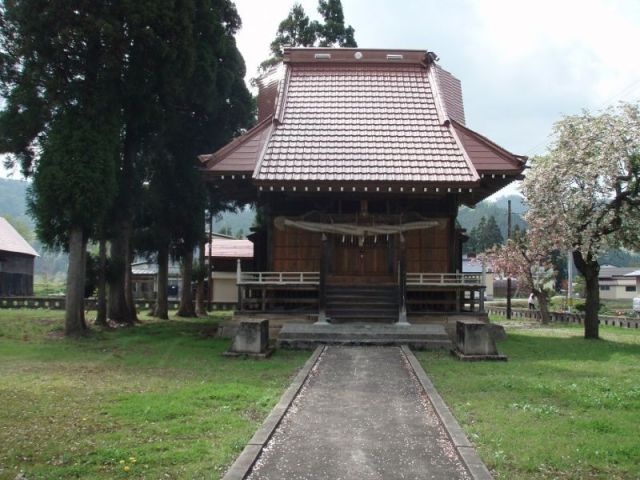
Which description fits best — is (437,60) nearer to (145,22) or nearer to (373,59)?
(373,59)

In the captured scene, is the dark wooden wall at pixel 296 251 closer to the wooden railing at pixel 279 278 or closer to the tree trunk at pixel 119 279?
the wooden railing at pixel 279 278

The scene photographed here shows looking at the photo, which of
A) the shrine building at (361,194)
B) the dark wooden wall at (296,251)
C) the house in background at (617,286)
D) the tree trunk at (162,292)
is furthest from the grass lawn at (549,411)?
the house in background at (617,286)

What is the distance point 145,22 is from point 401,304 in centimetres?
1113

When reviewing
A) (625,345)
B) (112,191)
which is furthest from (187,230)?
(625,345)

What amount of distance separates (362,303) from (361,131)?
5.66 m

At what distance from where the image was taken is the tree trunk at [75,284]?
1794 centimetres

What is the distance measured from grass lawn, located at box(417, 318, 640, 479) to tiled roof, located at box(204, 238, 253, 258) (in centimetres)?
3002

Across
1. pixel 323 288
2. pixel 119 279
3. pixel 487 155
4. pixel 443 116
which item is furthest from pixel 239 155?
pixel 487 155

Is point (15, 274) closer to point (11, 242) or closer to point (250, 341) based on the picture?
point (11, 242)

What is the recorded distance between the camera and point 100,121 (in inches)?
708

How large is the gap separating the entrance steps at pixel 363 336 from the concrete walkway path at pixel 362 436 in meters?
4.39

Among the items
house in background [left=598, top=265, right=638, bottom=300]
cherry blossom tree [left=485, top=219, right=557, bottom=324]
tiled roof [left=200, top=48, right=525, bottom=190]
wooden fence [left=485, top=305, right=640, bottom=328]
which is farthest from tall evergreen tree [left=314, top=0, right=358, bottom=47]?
house in background [left=598, top=265, right=638, bottom=300]

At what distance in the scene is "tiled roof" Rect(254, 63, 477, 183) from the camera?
1772cm

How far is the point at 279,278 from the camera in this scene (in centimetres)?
1852
